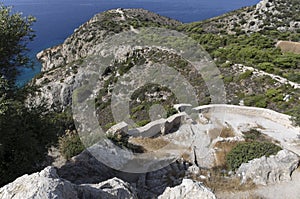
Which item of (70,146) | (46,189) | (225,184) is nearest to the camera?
(46,189)

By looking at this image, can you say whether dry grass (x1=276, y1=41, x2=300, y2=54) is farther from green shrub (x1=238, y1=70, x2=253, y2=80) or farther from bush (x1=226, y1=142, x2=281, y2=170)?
bush (x1=226, y1=142, x2=281, y2=170)

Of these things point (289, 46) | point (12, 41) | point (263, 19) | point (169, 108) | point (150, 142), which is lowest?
point (289, 46)

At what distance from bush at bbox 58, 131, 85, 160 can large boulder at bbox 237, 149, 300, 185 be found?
25.5 ft

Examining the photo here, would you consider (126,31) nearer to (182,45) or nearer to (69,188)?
(182,45)

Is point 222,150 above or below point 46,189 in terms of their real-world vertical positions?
below

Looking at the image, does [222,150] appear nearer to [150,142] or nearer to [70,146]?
[150,142]

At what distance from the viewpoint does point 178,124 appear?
62.2 ft

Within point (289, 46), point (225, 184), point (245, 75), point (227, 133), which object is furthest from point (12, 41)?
point (289, 46)

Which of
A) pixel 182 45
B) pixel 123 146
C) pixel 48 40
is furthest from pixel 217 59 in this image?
pixel 48 40

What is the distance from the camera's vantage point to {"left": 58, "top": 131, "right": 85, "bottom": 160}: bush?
44.2 ft

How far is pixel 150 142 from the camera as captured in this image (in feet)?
54.4

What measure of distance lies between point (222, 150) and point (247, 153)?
1.93 m

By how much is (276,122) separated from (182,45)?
1149 inches

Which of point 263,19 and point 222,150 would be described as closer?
point 222,150
